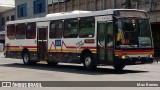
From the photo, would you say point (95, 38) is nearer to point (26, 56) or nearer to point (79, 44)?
point (79, 44)

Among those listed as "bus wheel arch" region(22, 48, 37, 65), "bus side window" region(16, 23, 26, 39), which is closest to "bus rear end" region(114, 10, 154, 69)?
"bus wheel arch" region(22, 48, 37, 65)

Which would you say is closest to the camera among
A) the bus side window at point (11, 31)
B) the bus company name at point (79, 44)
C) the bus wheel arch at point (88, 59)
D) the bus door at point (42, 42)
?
the bus wheel arch at point (88, 59)

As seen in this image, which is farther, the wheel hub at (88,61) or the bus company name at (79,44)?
the bus company name at (79,44)

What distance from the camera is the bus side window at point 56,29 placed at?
2244 cm

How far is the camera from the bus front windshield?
18328mm

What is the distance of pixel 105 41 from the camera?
19.0m

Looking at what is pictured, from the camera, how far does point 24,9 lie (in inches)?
2670

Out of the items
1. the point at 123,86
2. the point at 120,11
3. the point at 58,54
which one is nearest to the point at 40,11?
the point at 58,54

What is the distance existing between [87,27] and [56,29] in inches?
127

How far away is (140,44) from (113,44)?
1.39 m

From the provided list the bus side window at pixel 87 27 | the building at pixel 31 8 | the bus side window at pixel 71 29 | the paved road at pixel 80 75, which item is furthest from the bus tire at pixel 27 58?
the building at pixel 31 8

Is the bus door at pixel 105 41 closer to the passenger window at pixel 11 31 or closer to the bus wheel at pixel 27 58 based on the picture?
the bus wheel at pixel 27 58

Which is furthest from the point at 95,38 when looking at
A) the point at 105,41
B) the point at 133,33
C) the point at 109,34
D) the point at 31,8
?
the point at 31,8

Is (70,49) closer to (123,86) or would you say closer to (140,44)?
(140,44)
